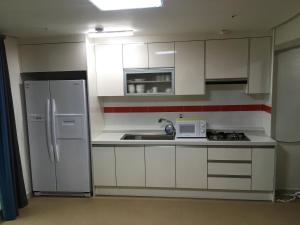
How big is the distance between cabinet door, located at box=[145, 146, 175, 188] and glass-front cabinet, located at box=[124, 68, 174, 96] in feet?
2.70

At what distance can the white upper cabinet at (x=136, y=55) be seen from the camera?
11.8ft

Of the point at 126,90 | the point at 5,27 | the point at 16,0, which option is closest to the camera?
the point at 16,0

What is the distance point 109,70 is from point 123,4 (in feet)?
5.48

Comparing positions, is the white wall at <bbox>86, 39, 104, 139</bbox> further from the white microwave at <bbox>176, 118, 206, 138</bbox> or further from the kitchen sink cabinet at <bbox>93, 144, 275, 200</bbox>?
the white microwave at <bbox>176, 118, 206, 138</bbox>

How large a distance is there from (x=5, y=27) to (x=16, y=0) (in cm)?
112

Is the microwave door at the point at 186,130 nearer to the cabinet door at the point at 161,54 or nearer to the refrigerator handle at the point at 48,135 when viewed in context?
the cabinet door at the point at 161,54

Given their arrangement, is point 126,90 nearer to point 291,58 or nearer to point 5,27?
point 5,27

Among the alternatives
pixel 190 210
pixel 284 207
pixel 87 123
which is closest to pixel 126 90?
pixel 87 123

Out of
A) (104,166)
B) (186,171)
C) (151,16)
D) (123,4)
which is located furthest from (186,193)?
(123,4)

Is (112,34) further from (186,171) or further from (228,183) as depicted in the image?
(228,183)

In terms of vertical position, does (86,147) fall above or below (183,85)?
below

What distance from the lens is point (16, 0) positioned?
1.92 metres

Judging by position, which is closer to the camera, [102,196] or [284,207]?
[284,207]

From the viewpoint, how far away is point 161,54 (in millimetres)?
3582
